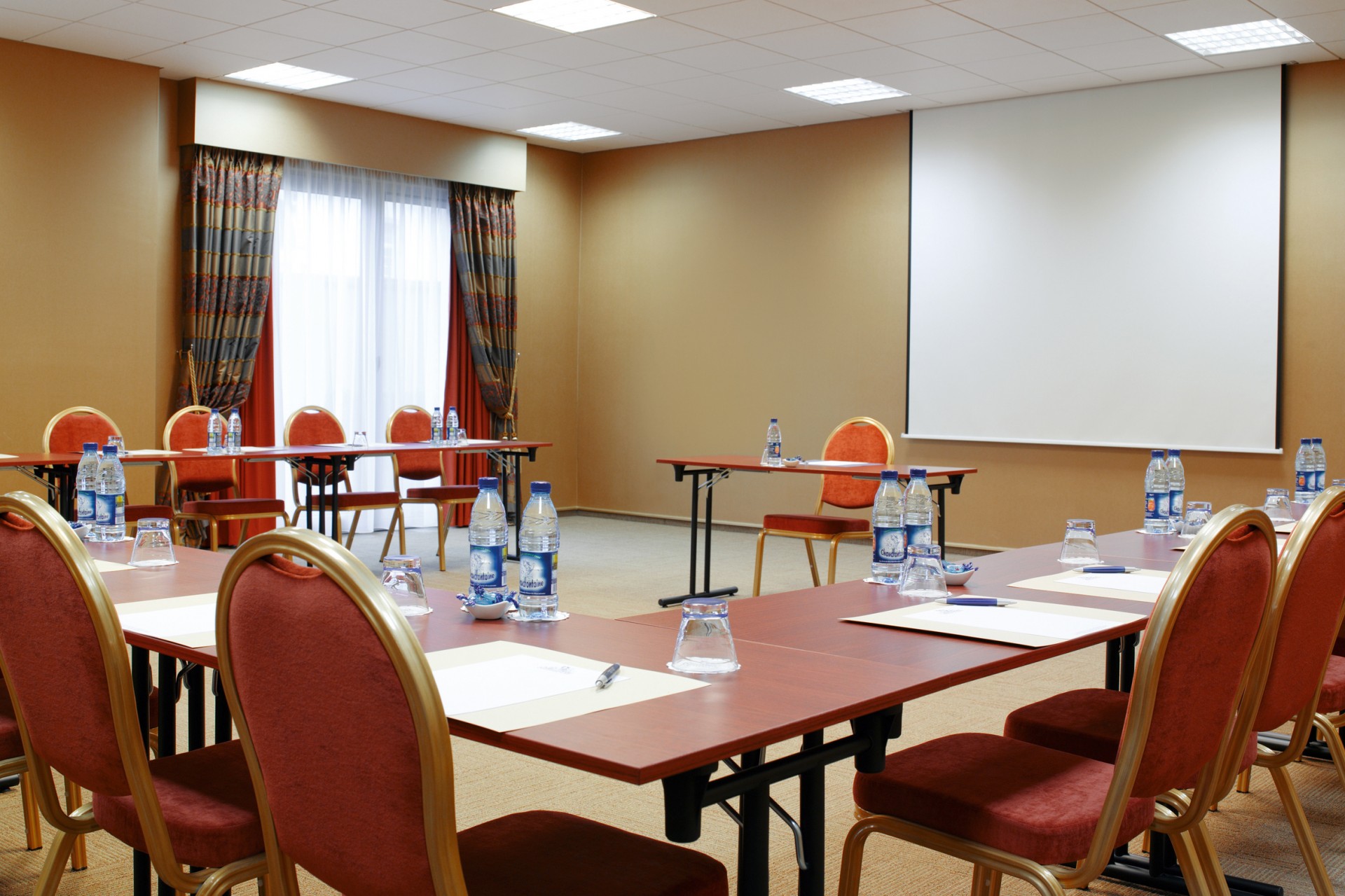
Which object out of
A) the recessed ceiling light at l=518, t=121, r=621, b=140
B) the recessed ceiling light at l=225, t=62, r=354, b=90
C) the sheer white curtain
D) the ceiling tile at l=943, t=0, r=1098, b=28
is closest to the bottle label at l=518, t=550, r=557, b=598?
the ceiling tile at l=943, t=0, r=1098, b=28

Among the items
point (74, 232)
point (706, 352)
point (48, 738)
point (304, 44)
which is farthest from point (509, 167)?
point (48, 738)

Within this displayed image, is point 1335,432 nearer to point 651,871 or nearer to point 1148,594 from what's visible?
point 1148,594

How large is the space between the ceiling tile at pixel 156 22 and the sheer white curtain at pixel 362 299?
1647mm

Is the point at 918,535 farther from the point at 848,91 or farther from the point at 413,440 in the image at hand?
the point at 848,91

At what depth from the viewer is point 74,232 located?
7031 mm

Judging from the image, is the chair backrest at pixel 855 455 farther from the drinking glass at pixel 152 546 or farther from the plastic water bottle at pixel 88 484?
the drinking glass at pixel 152 546

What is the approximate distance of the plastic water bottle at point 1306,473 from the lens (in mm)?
4254

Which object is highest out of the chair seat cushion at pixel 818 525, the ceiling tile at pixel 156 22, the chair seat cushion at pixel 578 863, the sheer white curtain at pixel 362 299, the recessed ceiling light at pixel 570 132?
the recessed ceiling light at pixel 570 132

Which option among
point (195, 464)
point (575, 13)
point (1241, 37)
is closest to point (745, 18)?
point (575, 13)

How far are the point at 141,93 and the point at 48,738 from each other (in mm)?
6334

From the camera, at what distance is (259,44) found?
673 cm

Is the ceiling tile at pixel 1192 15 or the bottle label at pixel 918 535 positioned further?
the ceiling tile at pixel 1192 15

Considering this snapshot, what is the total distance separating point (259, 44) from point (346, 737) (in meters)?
6.27

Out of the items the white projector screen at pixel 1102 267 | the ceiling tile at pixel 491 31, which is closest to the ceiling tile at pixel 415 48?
the ceiling tile at pixel 491 31
